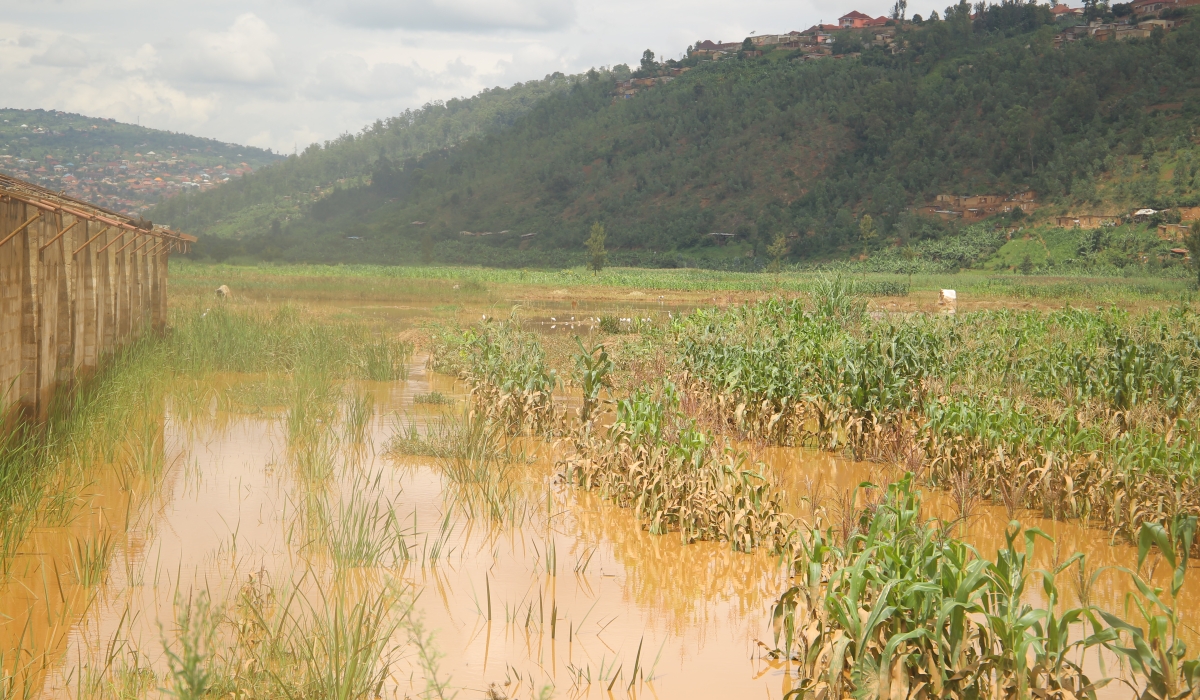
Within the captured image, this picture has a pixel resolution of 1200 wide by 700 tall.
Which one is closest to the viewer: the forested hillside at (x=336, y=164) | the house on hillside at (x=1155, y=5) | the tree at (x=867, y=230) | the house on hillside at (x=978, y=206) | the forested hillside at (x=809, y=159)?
the tree at (x=867, y=230)

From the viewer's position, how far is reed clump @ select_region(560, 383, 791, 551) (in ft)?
24.3

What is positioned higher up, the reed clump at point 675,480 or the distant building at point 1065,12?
the distant building at point 1065,12

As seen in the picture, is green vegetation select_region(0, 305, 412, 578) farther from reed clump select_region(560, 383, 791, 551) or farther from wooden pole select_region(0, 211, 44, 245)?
reed clump select_region(560, 383, 791, 551)

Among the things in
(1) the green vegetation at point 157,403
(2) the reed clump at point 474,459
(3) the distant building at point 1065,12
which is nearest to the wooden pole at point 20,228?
(1) the green vegetation at point 157,403

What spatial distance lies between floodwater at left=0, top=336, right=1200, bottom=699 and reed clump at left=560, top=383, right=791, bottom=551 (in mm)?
172

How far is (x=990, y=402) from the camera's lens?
9336 millimetres

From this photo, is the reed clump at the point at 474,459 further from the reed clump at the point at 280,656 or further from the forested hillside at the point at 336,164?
the forested hillside at the point at 336,164

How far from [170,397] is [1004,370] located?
11.3 meters

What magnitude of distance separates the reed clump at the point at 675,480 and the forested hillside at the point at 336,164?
322 ft

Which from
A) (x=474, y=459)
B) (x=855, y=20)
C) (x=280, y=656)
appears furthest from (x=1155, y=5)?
(x=280, y=656)

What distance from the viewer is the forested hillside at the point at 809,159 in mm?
70188

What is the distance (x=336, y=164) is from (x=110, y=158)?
33.8m

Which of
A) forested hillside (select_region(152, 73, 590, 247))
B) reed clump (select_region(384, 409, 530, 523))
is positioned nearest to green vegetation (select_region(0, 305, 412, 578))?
reed clump (select_region(384, 409, 530, 523))

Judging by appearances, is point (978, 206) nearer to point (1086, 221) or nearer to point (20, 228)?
point (1086, 221)
